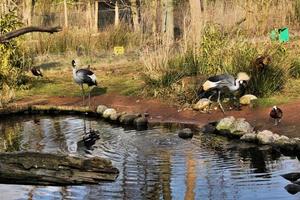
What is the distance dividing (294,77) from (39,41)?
10732mm

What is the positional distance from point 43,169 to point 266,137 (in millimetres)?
3972

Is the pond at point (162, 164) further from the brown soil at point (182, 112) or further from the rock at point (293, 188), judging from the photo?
the brown soil at point (182, 112)

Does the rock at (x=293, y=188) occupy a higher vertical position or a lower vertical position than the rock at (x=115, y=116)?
higher

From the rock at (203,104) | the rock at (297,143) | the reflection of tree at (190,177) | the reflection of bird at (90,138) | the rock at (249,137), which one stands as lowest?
the reflection of bird at (90,138)

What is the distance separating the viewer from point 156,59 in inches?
583

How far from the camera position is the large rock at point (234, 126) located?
36.0 feet

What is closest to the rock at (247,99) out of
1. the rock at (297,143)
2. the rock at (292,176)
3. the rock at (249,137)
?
the rock at (249,137)

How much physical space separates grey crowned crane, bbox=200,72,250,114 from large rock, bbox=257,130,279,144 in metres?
1.99

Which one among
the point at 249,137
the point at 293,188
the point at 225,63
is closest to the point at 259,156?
the point at 249,137

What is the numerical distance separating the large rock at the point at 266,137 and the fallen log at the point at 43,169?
3349mm

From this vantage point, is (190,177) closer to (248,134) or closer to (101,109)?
(248,134)

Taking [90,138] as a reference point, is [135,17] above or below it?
above

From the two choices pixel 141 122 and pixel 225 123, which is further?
pixel 141 122

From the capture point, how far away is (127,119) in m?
12.8
